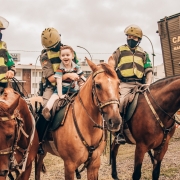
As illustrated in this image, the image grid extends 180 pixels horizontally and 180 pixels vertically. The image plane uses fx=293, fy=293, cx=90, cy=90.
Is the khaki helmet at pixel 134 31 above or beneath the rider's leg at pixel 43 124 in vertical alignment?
above

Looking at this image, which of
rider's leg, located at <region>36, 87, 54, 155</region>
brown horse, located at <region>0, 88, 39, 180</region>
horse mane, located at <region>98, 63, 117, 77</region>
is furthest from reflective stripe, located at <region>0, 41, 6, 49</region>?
horse mane, located at <region>98, 63, 117, 77</region>

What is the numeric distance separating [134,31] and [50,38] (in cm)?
227

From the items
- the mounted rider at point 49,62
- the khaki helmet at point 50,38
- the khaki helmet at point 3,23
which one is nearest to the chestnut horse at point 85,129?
the mounted rider at point 49,62

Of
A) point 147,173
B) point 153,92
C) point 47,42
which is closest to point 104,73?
point 47,42

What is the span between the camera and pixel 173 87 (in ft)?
18.5

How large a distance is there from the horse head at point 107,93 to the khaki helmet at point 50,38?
151cm

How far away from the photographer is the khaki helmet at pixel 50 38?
545 cm

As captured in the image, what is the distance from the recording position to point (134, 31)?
6805 millimetres

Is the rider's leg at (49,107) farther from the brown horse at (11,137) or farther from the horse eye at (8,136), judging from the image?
the horse eye at (8,136)

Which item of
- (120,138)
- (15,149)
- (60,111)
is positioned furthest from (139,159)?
(15,149)

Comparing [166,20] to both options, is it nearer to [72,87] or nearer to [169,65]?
[169,65]

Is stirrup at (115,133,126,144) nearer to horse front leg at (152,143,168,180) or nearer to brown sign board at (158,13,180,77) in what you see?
horse front leg at (152,143,168,180)

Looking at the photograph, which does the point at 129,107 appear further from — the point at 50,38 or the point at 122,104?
the point at 50,38

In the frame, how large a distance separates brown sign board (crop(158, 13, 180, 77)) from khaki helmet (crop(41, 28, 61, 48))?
9391mm
